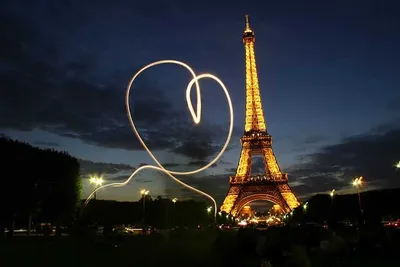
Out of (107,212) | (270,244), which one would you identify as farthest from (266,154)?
(270,244)

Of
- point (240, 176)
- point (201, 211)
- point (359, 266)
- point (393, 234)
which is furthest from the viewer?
point (201, 211)

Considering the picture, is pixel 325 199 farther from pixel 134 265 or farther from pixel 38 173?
pixel 134 265

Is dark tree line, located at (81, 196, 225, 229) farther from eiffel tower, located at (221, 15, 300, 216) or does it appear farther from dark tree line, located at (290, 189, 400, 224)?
dark tree line, located at (290, 189, 400, 224)

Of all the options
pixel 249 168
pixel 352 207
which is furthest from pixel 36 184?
pixel 249 168

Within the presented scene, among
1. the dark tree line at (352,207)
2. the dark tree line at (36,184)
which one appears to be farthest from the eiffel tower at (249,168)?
the dark tree line at (36,184)

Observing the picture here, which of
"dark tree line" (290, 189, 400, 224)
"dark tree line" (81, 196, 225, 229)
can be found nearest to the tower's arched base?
"dark tree line" (290, 189, 400, 224)

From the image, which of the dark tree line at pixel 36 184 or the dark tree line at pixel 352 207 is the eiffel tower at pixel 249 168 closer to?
the dark tree line at pixel 352 207

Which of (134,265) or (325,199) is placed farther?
(325,199)
